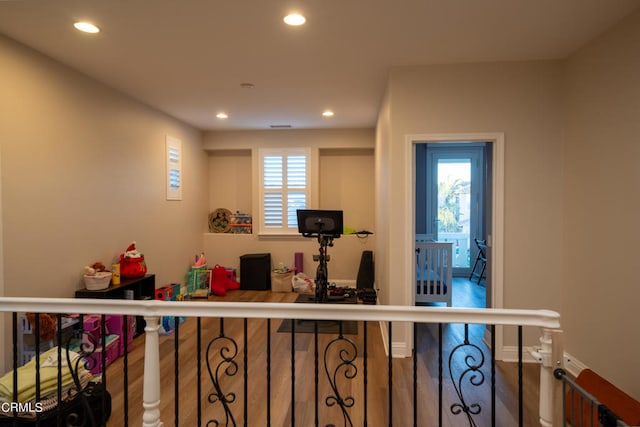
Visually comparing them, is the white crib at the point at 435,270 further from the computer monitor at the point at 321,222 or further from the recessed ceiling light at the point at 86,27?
the recessed ceiling light at the point at 86,27

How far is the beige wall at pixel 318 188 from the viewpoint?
5961mm

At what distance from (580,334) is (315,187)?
4154mm

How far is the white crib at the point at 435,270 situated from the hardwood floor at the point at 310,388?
0.72m

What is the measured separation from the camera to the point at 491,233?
329 cm

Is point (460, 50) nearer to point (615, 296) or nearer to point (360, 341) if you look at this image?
point (615, 296)

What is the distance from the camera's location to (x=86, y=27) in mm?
2480

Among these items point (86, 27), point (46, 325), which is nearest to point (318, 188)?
point (86, 27)

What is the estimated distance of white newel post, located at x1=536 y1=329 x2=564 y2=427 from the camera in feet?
4.56

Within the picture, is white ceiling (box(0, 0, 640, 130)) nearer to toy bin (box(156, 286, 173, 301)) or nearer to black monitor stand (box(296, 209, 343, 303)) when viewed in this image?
black monitor stand (box(296, 209, 343, 303))

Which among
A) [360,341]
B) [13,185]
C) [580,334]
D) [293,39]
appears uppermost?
[293,39]

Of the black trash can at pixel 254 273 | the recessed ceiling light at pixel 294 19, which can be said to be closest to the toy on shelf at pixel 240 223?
the black trash can at pixel 254 273

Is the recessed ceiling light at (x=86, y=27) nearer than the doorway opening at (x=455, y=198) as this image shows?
Yes

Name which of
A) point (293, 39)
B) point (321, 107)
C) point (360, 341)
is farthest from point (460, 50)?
point (360, 341)

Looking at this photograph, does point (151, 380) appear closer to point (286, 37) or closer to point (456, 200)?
point (286, 37)
